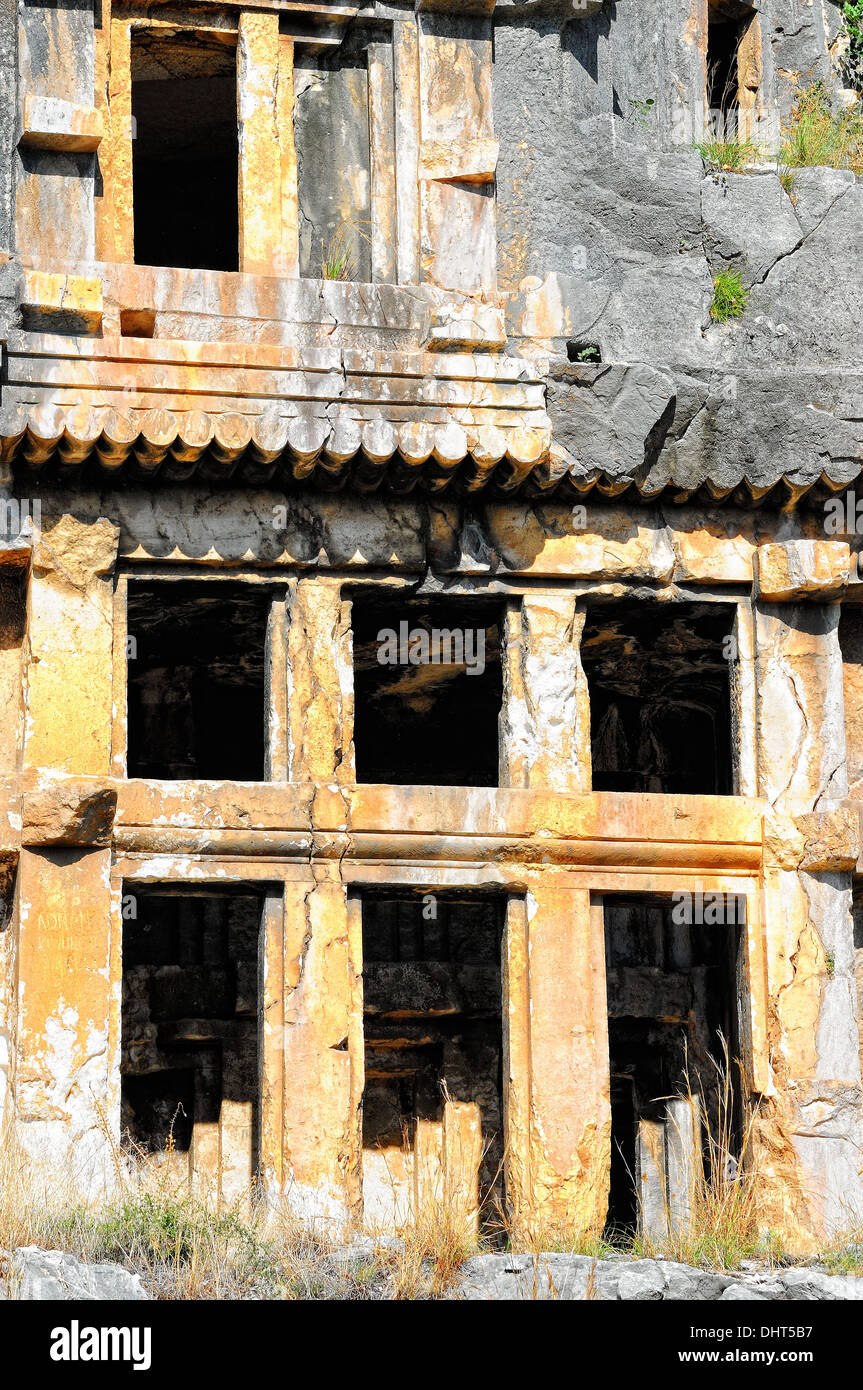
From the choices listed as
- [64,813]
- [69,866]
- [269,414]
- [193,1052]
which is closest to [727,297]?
[269,414]

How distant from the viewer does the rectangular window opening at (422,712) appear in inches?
555

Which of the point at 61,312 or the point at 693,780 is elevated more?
the point at 61,312

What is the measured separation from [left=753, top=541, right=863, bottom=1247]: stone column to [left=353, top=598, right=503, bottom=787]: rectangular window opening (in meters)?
1.85

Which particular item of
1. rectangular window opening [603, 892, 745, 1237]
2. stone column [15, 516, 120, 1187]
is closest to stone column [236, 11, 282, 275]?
stone column [15, 516, 120, 1187]

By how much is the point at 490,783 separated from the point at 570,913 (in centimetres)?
402

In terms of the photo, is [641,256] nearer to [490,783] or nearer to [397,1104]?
→ [490,783]

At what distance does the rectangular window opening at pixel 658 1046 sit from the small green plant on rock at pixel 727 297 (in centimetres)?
376

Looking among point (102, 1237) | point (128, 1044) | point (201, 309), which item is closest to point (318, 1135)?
point (102, 1237)

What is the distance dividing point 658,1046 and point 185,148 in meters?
6.86

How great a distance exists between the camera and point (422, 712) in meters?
16.1

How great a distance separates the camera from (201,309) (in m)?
12.5

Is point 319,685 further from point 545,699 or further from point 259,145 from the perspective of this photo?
point 259,145

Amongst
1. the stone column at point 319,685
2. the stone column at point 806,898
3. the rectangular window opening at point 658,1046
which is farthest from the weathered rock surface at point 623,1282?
the rectangular window opening at point 658,1046

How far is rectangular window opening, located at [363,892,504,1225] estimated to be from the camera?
49.2ft
